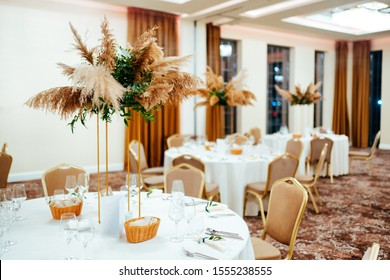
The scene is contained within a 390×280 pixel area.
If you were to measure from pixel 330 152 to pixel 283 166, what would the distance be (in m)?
2.54

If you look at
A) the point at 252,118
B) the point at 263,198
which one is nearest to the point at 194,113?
the point at 252,118

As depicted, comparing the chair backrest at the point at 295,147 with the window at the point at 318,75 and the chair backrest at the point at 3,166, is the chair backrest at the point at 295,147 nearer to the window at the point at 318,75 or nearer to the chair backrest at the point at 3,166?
the chair backrest at the point at 3,166

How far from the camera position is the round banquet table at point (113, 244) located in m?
1.61

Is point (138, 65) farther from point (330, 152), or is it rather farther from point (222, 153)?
point (330, 152)

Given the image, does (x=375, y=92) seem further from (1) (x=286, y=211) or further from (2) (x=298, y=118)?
(1) (x=286, y=211)

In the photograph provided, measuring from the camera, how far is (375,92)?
6332mm

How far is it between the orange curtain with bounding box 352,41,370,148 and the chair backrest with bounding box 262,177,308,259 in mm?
4786

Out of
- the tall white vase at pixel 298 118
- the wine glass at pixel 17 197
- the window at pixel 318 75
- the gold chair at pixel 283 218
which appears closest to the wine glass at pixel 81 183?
the wine glass at pixel 17 197

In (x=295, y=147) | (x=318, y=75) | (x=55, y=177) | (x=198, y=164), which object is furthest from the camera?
(x=318, y=75)

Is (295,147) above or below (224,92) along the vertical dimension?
below

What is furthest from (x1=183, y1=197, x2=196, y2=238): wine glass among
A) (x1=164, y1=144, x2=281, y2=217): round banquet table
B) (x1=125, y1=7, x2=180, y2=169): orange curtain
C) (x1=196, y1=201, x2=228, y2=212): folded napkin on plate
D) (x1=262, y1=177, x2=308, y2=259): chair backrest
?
(x1=125, y1=7, x2=180, y2=169): orange curtain

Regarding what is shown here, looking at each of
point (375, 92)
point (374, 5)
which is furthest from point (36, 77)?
point (375, 92)

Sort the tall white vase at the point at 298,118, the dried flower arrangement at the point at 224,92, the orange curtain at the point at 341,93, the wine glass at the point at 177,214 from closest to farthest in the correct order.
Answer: the wine glass at the point at 177,214 → the dried flower arrangement at the point at 224,92 → the orange curtain at the point at 341,93 → the tall white vase at the point at 298,118

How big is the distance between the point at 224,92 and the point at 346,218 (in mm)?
2629
